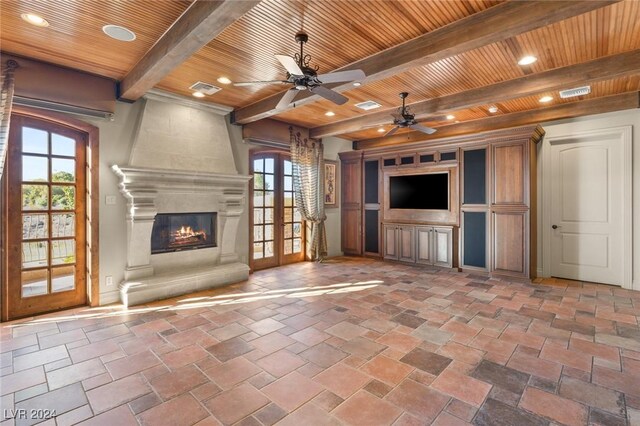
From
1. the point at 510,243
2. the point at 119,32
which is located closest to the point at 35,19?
the point at 119,32

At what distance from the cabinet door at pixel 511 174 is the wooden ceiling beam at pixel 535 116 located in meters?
0.67

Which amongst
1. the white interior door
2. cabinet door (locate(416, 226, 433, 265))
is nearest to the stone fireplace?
cabinet door (locate(416, 226, 433, 265))

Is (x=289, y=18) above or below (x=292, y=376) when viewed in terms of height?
above

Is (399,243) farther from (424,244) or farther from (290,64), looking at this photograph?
(290,64)

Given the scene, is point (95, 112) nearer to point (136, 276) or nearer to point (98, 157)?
point (98, 157)

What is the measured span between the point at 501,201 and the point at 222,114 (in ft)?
16.4

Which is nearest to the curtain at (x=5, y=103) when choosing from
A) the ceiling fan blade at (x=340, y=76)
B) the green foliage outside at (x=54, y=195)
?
the green foliage outside at (x=54, y=195)

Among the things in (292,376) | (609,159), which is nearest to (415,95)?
(609,159)

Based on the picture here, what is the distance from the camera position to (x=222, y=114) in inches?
206

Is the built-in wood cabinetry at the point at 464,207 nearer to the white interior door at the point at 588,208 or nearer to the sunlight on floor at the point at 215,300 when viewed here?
the white interior door at the point at 588,208

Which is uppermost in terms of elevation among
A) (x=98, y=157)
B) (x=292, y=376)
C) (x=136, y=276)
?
(x=98, y=157)

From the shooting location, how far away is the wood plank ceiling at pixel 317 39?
8.45 ft

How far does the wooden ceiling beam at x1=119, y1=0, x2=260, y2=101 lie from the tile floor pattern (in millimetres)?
2695

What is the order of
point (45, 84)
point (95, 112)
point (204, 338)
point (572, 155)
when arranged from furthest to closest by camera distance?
1. point (572, 155)
2. point (95, 112)
3. point (45, 84)
4. point (204, 338)
